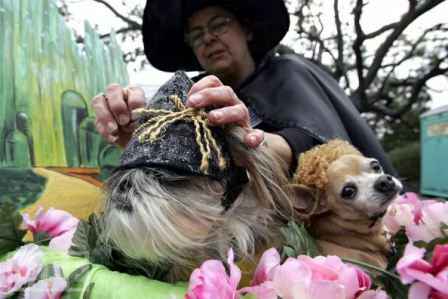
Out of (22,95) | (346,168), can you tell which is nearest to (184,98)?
(346,168)

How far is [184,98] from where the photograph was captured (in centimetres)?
87

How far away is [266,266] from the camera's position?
2.24 ft

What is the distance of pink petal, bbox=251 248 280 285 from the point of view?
677mm

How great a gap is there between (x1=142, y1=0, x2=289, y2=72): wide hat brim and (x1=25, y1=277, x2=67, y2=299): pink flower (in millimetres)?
790

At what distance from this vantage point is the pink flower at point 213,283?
2.00ft

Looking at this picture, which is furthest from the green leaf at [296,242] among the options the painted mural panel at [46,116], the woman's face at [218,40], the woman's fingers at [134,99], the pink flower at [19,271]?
the painted mural panel at [46,116]

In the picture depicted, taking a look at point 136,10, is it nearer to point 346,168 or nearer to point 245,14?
point 245,14

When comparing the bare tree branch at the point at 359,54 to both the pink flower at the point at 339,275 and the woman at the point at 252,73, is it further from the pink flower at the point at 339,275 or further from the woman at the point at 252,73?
the pink flower at the point at 339,275

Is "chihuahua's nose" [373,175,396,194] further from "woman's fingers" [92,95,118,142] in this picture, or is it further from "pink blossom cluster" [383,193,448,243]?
"woman's fingers" [92,95,118,142]

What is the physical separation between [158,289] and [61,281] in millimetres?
147

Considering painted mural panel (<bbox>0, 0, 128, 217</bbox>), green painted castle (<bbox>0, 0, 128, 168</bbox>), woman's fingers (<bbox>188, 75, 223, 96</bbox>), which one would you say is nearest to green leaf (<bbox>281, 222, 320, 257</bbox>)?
woman's fingers (<bbox>188, 75, 223, 96</bbox>)

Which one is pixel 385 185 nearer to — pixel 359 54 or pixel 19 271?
pixel 19 271

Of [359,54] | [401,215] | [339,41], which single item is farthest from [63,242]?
[339,41]

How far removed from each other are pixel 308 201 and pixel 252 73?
629mm
